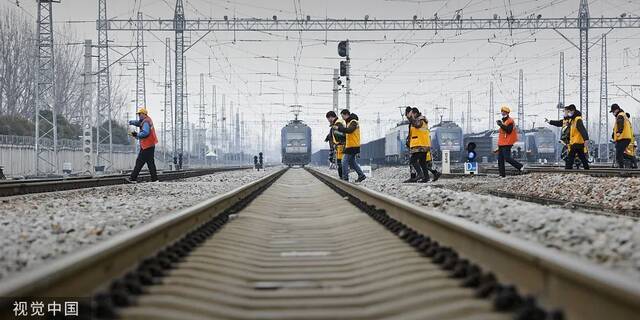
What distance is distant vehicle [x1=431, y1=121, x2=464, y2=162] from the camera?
1729 inches

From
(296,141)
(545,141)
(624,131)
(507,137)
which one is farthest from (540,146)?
(507,137)

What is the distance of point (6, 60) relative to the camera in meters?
56.7

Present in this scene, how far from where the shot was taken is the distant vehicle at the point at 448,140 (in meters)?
43.9

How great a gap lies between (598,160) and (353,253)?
44.9m

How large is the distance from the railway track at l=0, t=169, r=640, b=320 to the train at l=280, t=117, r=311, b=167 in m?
45.9

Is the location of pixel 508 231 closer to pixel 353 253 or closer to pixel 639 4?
pixel 353 253

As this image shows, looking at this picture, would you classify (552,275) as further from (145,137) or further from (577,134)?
(577,134)

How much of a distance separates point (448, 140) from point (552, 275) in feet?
136

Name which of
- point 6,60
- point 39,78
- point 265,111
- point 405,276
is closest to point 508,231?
point 405,276

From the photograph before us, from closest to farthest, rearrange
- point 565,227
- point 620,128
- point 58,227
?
point 565,227 < point 58,227 < point 620,128

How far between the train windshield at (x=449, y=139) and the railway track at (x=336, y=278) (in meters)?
38.2

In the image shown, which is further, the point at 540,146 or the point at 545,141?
the point at 545,141

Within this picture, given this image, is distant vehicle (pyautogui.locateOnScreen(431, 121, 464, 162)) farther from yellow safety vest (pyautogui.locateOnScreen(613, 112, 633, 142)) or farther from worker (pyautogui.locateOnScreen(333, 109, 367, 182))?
worker (pyautogui.locateOnScreen(333, 109, 367, 182))

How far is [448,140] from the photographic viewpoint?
144 ft
